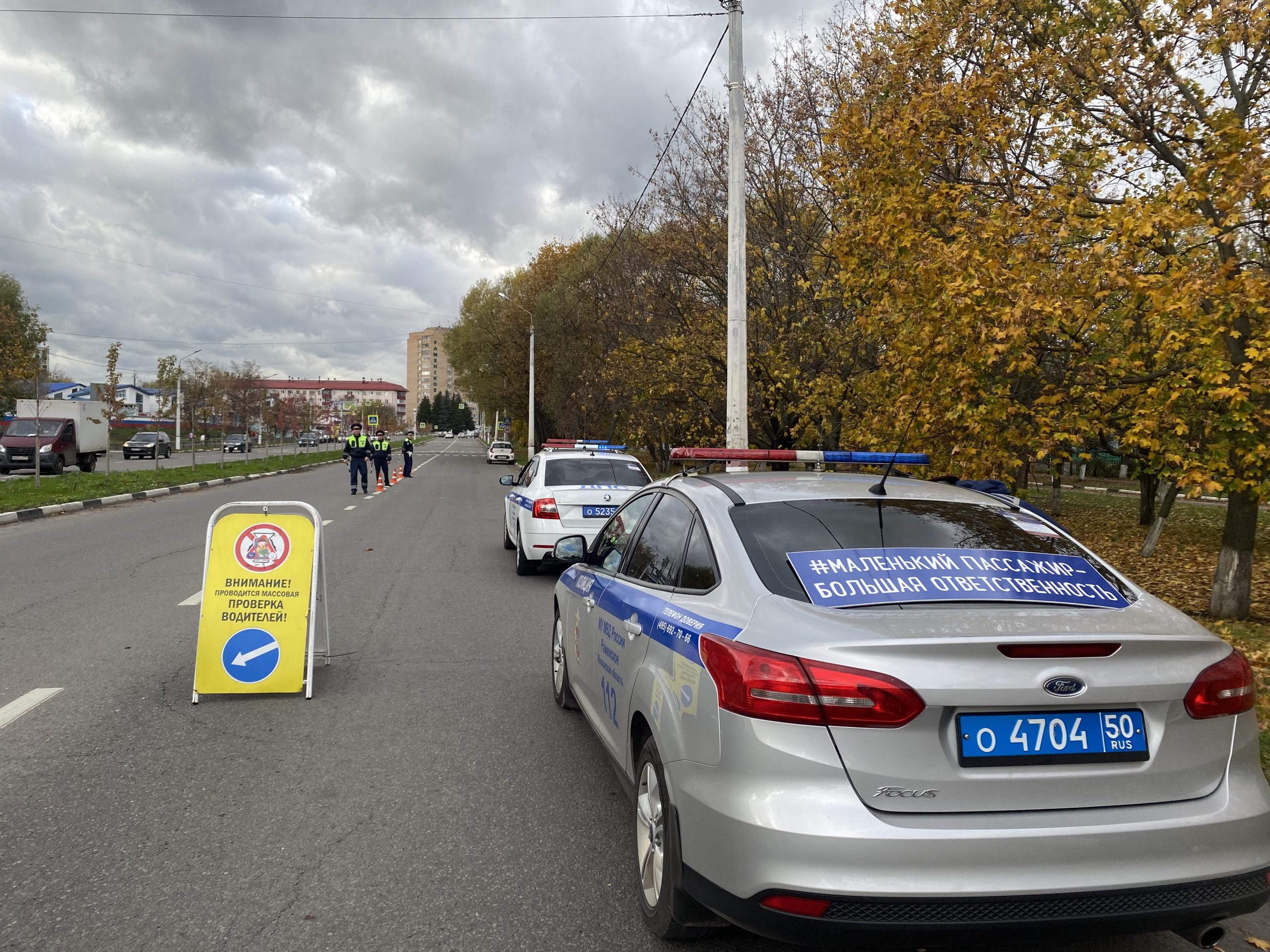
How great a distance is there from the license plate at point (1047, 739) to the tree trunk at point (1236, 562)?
8137 mm

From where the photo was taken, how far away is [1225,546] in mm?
9539

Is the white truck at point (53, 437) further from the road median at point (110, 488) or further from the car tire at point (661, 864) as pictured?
the car tire at point (661, 864)

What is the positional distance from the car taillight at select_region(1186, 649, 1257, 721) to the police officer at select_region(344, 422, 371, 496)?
2243 cm

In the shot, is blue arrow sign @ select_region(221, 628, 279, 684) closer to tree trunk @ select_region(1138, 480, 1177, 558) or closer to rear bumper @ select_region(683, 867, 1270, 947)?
rear bumper @ select_region(683, 867, 1270, 947)

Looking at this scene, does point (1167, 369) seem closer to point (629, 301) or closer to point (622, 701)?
point (622, 701)

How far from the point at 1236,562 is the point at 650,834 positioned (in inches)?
343

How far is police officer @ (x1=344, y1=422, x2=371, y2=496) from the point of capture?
78.5 feet

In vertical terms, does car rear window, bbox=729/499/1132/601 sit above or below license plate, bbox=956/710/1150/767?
above

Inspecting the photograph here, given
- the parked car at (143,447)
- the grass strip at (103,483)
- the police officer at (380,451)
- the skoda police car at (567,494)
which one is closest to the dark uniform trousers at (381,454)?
the police officer at (380,451)

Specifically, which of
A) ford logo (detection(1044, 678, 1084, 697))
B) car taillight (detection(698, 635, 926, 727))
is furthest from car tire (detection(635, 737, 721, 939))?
ford logo (detection(1044, 678, 1084, 697))

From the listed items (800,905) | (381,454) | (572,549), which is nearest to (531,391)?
(381,454)

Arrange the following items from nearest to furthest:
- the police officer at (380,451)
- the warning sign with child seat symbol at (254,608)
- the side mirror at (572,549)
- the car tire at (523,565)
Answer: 1. the side mirror at (572,549)
2. the warning sign with child seat symbol at (254,608)
3. the car tire at (523,565)
4. the police officer at (380,451)

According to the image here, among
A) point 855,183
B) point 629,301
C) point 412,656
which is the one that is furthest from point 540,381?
point 412,656

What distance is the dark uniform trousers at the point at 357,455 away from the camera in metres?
24.2
